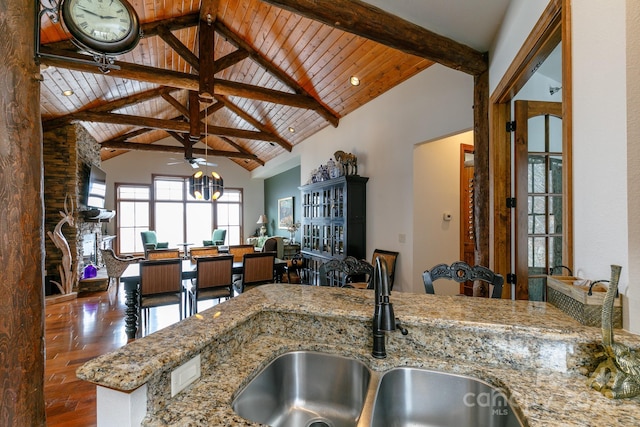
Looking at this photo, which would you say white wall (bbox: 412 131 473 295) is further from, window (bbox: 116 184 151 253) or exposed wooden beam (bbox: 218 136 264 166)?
window (bbox: 116 184 151 253)

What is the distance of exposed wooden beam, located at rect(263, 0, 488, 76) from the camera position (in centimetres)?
225

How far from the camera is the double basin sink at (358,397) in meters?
0.93

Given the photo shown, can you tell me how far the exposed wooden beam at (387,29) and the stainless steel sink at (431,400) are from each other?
2354 millimetres

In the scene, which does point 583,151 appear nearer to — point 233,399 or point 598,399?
point 598,399

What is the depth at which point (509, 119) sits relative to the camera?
2434 mm

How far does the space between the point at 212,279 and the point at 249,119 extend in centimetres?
433

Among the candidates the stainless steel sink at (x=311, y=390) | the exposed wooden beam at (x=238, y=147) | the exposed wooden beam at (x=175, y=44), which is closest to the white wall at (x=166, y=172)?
the exposed wooden beam at (x=238, y=147)

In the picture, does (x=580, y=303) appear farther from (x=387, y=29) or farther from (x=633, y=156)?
(x=387, y=29)

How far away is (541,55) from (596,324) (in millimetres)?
1542

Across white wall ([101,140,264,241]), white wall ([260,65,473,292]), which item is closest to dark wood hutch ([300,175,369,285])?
white wall ([260,65,473,292])

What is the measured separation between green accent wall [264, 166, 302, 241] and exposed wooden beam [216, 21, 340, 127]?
3.00 m

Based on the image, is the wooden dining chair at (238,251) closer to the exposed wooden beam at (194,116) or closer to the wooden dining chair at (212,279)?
the wooden dining chair at (212,279)

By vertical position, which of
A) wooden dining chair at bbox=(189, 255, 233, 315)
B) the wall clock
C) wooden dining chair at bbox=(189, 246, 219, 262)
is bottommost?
wooden dining chair at bbox=(189, 255, 233, 315)

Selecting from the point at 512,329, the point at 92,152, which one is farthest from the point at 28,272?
the point at 92,152
